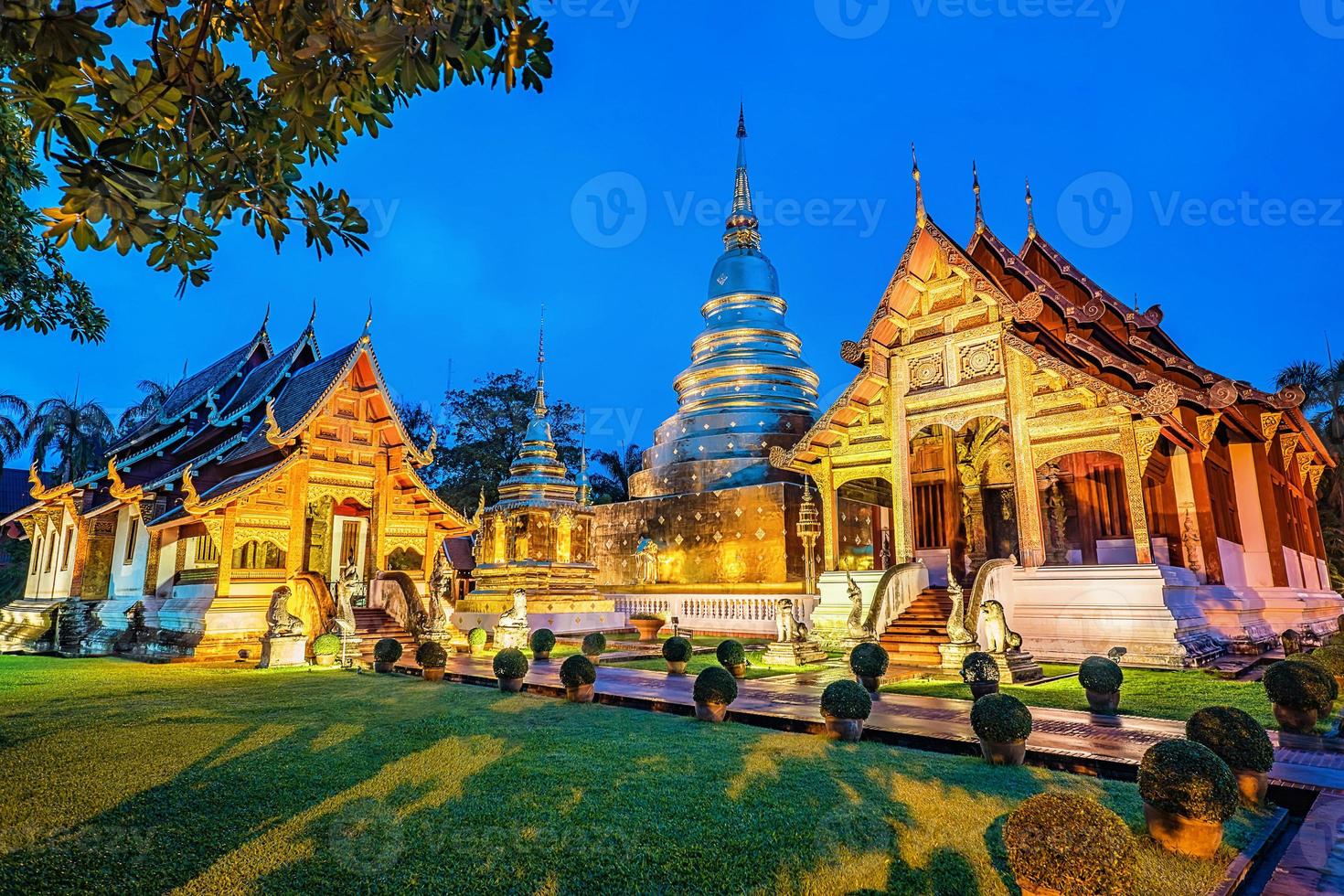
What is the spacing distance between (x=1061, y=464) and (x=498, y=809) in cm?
1677

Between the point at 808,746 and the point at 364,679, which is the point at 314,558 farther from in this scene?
the point at 808,746

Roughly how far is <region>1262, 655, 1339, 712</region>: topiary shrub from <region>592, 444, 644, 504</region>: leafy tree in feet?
128

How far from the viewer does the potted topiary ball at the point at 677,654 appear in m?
12.0

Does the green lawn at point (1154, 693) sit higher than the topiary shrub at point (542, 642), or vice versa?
the topiary shrub at point (542, 642)

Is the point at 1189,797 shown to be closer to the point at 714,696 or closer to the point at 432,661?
the point at 714,696

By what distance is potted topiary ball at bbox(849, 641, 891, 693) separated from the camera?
9562 mm

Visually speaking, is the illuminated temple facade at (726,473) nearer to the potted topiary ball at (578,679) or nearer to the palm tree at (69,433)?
the potted topiary ball at (578,679)

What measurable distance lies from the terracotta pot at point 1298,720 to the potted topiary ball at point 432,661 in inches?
431

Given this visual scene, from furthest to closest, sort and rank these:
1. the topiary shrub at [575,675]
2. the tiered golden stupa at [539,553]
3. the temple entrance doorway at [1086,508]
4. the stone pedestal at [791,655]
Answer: the tiered golden stupa at [539,553]
the temple entrance doorway at [1086,508]
the stone pedestal at [791,655]
the topiary shrub at [575,675]

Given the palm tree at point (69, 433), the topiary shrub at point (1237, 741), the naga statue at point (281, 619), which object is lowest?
the topiary shrub at point (1237, 741)

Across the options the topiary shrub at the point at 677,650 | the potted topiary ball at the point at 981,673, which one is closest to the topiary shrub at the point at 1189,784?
the potted topiary ball at the point at 981,673

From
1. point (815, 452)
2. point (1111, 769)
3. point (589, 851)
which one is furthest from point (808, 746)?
point (815, 452)

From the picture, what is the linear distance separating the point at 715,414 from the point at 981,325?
563 inches

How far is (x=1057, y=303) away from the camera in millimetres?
16578
